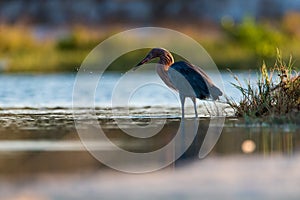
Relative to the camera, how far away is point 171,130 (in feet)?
32.3

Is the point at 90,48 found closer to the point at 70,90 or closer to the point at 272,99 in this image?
the point at 70,90

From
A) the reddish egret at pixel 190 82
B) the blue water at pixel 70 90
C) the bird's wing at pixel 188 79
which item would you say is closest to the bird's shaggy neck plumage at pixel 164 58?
the reddish egret at pixel 190 82

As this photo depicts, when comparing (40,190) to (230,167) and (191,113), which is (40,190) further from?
(191,113)

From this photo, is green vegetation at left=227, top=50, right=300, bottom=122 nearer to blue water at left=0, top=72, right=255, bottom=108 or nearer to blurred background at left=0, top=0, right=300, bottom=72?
blue water at left=0, top=72, right=255, bottom=108

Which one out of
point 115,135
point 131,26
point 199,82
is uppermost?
point 131,26

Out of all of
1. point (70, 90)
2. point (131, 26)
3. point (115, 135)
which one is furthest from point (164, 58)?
point (131, 26)

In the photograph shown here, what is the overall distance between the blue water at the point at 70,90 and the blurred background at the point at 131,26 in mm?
2133

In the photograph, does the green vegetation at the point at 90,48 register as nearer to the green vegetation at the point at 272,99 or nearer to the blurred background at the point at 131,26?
the blurred background at the point at 131,26

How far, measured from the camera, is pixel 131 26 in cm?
3300

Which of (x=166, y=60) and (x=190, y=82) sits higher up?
(x=166, y=60)

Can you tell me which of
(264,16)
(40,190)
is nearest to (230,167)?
(40,190)

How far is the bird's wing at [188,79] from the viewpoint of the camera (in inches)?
417

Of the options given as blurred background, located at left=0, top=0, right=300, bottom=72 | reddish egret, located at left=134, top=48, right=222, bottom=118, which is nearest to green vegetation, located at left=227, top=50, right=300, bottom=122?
reddish egret, located at left=134, top=48, right=222, bottom=118

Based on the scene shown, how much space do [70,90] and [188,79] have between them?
19.2 feet
